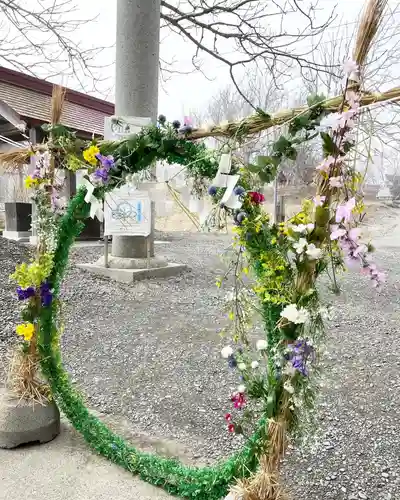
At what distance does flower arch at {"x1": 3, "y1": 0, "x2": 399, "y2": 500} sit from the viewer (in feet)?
5.16

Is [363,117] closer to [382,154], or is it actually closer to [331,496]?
[382,154]

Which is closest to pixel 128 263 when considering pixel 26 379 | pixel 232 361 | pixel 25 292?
pixel 26 379

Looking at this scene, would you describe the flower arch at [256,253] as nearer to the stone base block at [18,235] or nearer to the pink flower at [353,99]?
the pink flower at [353,99]

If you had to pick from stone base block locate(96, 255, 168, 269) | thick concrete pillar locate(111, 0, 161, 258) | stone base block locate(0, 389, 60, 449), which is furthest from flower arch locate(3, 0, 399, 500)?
thick concrete pillar locate(111, 0, 161, 258)

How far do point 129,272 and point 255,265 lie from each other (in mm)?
4812

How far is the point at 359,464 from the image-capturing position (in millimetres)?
2564

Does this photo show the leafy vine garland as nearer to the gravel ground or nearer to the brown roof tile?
the gravel ground

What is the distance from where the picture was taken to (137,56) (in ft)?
22.2

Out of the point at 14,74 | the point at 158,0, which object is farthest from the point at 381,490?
the point at 14,74

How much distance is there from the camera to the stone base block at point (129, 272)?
21.7 feet

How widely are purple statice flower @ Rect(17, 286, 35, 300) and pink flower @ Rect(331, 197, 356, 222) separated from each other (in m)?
1.79

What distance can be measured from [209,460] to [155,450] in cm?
33

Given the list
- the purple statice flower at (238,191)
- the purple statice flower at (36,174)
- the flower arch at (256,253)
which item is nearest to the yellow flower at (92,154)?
the flower arch at (256,253)

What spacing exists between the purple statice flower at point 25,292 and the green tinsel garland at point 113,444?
129 millimetres
